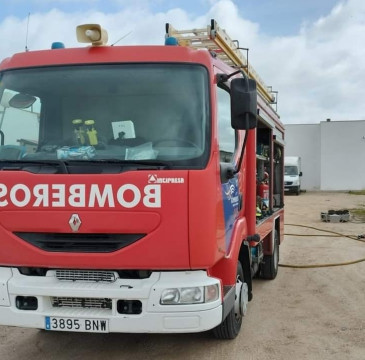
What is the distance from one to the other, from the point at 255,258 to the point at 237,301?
1.53 m

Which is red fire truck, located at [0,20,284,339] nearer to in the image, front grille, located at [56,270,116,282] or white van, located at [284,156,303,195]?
front grille, located at [56,270,116,282]

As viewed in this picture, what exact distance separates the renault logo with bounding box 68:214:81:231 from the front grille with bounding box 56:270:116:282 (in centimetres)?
38

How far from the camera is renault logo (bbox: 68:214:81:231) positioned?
3590mm

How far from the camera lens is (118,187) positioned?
3.54 meters

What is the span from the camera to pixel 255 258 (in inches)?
235

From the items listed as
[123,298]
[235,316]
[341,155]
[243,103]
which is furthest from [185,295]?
[341,155]

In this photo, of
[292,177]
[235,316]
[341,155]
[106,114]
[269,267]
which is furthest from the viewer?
[341,155]

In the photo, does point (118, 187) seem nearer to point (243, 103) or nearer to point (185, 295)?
point (185, 295)

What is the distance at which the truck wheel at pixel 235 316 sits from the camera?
4.47 metres

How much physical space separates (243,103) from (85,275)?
179 cm

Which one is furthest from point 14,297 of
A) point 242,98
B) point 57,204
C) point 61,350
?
point 242,98

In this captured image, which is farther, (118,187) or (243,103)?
(243,103)

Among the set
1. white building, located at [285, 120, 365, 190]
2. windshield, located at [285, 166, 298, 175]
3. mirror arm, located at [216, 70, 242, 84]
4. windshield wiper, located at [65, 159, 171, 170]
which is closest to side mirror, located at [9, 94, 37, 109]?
windshield wiper, located at [65, 159, 171, 170]

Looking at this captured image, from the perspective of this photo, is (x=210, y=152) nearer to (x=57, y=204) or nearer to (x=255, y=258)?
(x=57, y=204)
